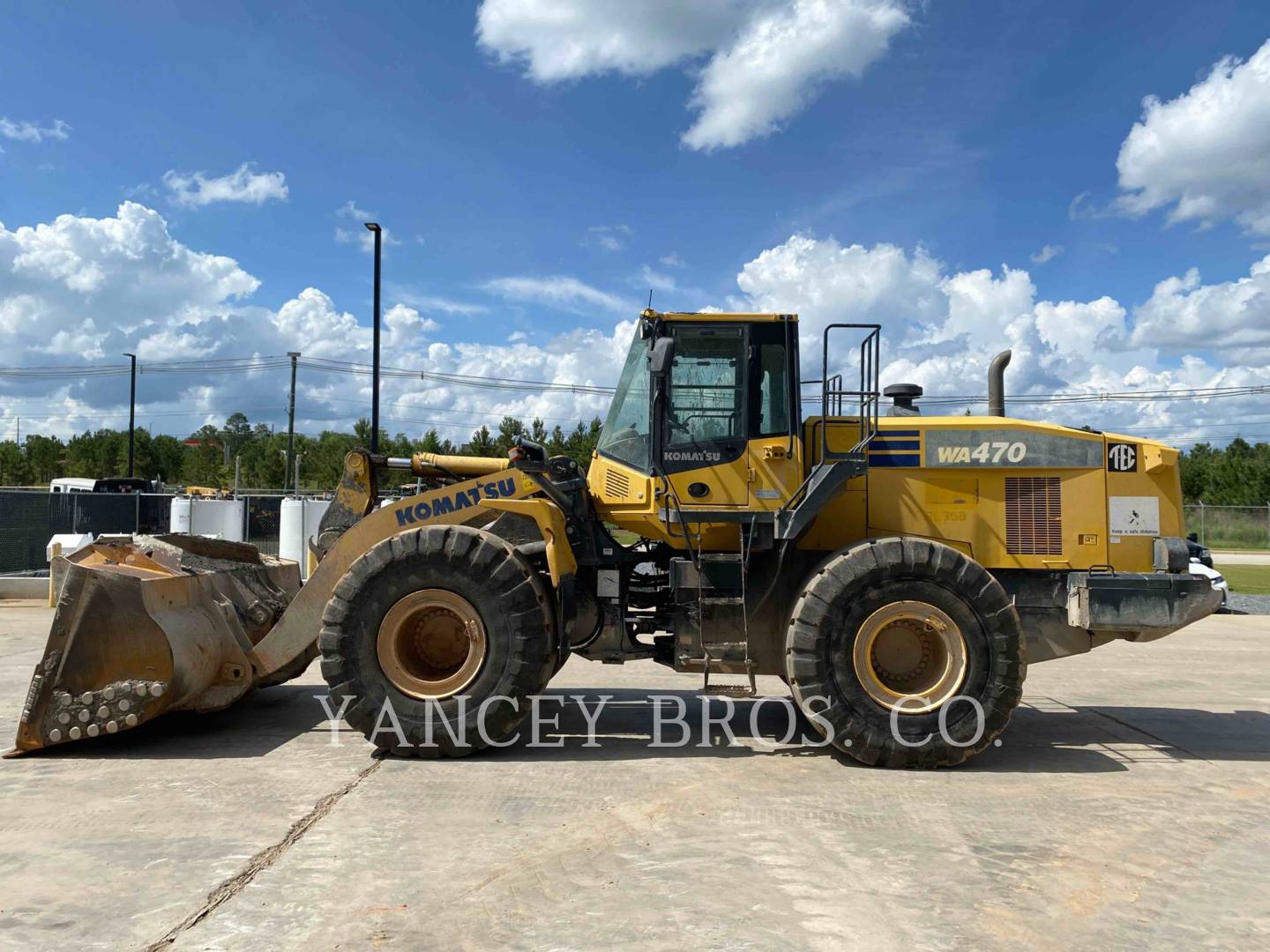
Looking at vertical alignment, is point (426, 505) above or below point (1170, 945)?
above

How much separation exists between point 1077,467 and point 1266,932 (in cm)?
349

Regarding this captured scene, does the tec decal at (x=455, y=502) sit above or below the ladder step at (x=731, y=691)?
above

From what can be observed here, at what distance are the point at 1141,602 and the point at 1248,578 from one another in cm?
2000

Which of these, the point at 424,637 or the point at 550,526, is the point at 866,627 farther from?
the point at 424,637

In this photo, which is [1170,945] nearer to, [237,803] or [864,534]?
[864,534]

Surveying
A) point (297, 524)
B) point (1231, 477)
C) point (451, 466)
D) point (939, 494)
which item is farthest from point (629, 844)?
point (1231, 477)

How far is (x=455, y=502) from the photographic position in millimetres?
6719

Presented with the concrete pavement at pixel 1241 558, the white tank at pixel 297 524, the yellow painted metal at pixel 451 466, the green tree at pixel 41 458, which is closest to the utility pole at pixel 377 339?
the white tank at pixel 297 524

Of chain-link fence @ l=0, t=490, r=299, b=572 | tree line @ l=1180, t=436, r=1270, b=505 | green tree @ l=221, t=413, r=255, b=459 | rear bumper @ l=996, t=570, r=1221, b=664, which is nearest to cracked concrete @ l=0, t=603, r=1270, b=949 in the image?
rear bumper @ l=996, t=570, r=1221, b=664

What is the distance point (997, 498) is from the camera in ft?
21.7

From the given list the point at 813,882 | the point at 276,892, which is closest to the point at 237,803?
the point at 276,892

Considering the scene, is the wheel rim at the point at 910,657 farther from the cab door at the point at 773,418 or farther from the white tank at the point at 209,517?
the white tank at the point at 209,517

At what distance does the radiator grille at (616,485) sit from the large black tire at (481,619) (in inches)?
37.1

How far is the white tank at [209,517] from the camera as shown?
1816cm
